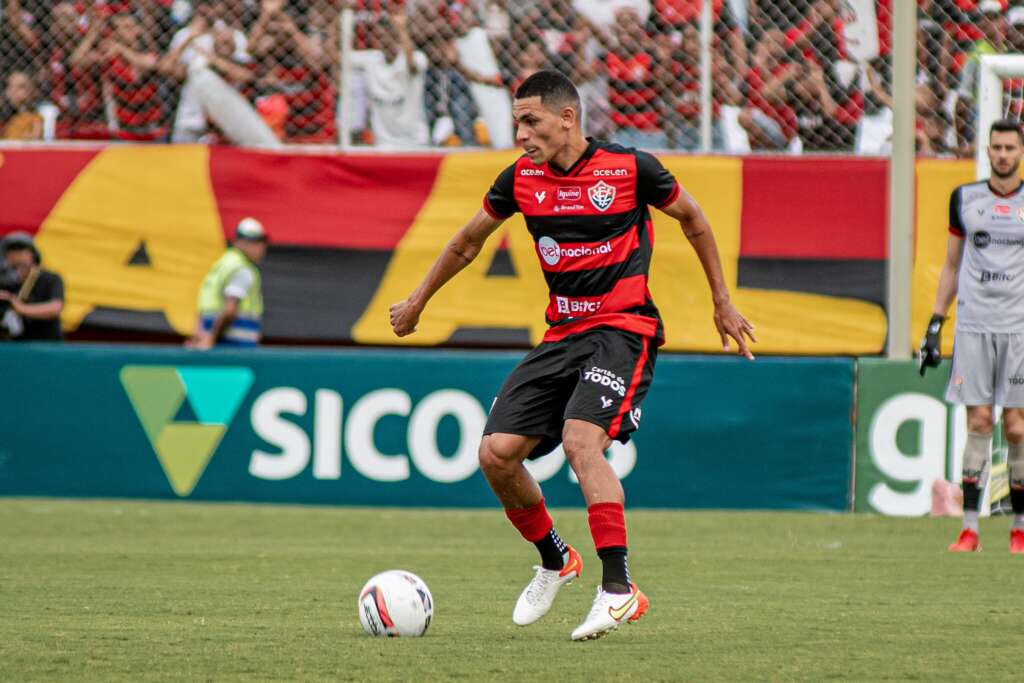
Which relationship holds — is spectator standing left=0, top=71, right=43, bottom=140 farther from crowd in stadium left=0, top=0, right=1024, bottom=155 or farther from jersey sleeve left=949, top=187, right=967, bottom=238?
jersey sleeve left=949, top=187, right=967, bottom=238

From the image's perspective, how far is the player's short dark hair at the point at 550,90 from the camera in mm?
6637

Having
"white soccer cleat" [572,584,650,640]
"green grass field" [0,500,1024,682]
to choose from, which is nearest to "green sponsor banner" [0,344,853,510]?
"green grass field" [0,500,1024,682]

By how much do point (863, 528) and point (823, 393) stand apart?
152 cm

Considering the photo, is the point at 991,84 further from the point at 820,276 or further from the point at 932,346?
the point at 932,346

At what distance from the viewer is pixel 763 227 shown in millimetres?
14289

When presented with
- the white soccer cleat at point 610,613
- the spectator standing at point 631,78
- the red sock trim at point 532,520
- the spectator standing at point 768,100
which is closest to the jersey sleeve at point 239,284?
the spectator standing at point 631,78

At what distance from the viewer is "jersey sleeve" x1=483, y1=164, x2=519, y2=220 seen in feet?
22.8

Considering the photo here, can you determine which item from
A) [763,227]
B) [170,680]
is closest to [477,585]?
[170,680]

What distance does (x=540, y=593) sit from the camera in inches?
272

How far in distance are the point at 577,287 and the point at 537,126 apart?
2.21 ft

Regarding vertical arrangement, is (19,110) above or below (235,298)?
above

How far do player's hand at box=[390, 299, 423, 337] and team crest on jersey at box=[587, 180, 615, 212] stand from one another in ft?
2.90

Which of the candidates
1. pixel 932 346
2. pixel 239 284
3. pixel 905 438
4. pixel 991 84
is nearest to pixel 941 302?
pixel 932 346

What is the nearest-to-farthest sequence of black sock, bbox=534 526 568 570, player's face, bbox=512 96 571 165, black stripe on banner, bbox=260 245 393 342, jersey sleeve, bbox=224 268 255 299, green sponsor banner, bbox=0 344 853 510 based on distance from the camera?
player's face, bbox=512 96 571 165 < black sock, bbox=534 526 568 570 < green sponsor banner, bbox=0 344 853 510 < jersey sleeve, bbox=224 268 255 299 < black stripe on banner, bbox=260 245 393 342
